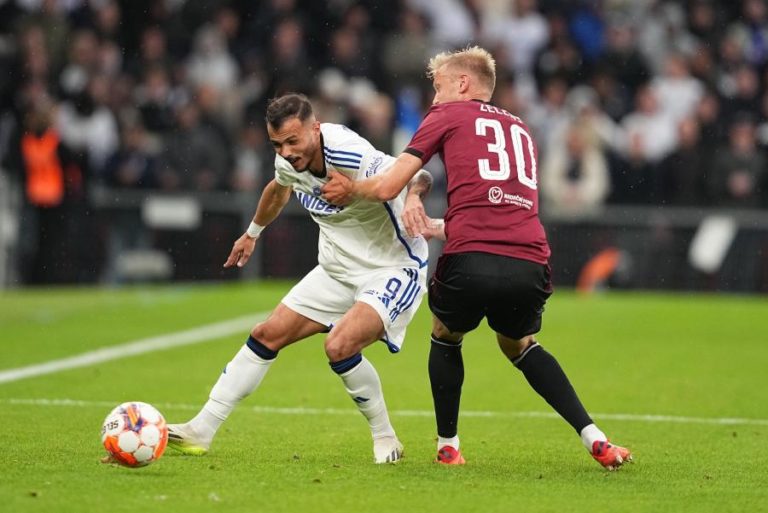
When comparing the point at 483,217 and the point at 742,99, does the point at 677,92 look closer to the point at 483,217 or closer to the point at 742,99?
the point at 742,99

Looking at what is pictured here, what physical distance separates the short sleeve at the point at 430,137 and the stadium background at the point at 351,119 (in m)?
11.1

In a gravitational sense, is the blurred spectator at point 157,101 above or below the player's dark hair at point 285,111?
below

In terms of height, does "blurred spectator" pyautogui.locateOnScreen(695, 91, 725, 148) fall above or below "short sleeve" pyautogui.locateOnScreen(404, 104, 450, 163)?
below

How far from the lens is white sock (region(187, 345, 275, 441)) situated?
7.82 meters

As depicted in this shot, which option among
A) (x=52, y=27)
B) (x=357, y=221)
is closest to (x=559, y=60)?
(x=52, y=27)

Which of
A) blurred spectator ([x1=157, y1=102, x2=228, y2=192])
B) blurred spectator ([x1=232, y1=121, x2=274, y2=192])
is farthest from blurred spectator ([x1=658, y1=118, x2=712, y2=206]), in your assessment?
blurred spectator ([x1=157, y1=102, x2=228, y2=192])

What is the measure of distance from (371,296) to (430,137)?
957 mm

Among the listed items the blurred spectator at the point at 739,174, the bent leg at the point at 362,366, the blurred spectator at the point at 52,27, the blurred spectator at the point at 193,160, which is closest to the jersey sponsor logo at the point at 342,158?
the bent leg at the point at 362,366

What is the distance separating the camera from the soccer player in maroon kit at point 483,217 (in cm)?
725

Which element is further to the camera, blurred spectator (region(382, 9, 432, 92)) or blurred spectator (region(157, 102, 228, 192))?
blurred spectator (region(382, 9, 432, 92))

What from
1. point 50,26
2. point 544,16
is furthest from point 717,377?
point 50,26

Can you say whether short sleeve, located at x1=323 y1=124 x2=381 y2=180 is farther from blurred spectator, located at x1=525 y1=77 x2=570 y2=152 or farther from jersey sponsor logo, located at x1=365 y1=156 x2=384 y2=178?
blurred spectator, located at x1=525 y1=77 x2=570 y2=152

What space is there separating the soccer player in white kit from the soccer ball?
0.53 meters

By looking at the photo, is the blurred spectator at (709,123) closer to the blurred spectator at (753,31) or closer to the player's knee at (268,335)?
the blurred spectator at (753,31)
